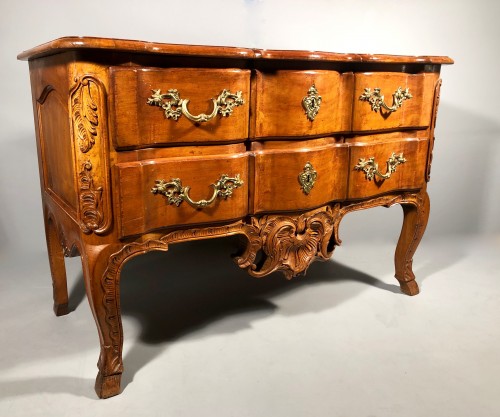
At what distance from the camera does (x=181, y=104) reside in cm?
138

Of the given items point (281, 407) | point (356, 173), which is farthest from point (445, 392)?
point (356, 173)

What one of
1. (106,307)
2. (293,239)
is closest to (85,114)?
(106,307)

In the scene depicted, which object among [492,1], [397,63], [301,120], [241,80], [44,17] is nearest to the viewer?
[241,80]

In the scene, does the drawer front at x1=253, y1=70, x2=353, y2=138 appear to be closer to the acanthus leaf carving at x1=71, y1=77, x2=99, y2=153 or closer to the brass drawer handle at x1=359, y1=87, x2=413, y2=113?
the brass drawer handle at x1=359, y1=87, x2=413, y2=113

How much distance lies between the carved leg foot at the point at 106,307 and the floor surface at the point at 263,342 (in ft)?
0.20

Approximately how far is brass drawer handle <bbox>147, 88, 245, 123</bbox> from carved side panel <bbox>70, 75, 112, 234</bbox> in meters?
0.14

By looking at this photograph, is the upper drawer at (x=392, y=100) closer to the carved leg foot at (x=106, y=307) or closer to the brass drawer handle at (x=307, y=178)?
the brass drawer handle at (x=307, y=178)

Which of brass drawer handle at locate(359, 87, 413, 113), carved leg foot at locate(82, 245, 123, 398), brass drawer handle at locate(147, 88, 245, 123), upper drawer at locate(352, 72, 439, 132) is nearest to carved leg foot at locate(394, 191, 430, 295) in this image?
upper drawer at locate(352, 72, 439, 132)

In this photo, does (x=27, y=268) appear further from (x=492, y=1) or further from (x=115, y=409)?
(x=492, y=1)

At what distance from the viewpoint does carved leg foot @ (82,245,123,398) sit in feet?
4.67

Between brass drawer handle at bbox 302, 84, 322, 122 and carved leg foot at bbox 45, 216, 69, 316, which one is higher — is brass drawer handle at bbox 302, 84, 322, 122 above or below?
above

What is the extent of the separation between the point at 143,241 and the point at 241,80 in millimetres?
541

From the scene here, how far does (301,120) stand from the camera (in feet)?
5.23

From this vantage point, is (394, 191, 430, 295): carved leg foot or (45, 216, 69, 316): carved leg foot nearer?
(45, 216, 69, 316): carved leg foot
